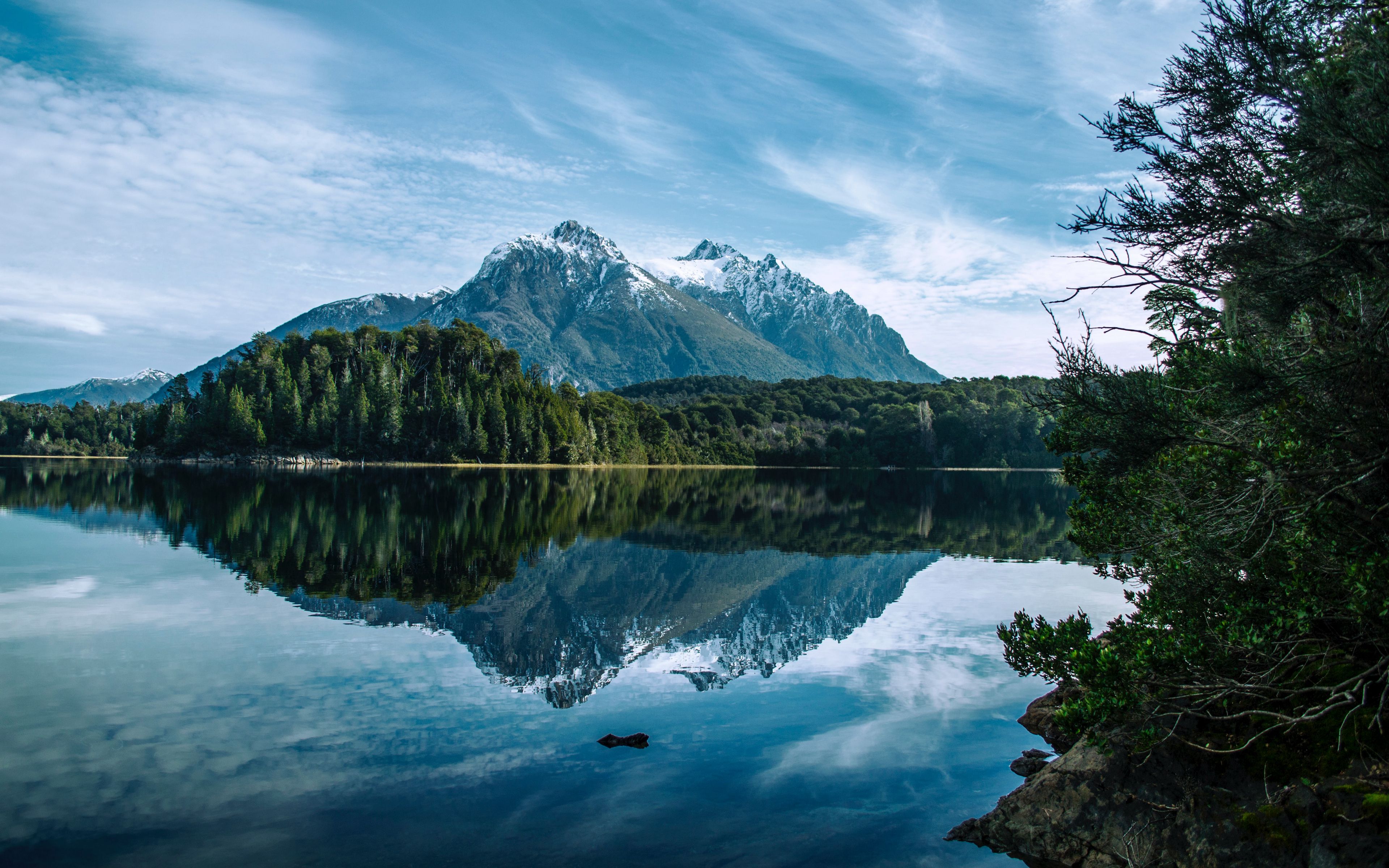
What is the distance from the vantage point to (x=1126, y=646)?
1041 cm

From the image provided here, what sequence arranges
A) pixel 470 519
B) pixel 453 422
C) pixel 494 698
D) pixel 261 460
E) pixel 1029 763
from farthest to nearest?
pixel 453 422
pixel 261 460
pixel 470 519
pixel 494 698
pixel 1029 763

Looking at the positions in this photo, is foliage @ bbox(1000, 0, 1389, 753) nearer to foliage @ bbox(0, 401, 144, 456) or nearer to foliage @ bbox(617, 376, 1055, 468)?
foliage @ bbox(617, 376, 1055, 468)

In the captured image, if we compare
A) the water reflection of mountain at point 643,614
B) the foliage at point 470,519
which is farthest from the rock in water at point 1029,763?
the foliage at point 470,519

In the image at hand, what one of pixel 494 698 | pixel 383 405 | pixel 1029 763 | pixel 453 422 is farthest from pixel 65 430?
pixel 1029 763

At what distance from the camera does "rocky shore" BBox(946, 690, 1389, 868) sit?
738 centimetres

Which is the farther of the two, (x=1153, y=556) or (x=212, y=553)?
(x=212, y=553)

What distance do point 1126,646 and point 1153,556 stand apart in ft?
5.65

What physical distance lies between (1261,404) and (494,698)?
1247 centimetres

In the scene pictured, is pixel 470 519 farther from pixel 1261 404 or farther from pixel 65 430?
pixel 65 430

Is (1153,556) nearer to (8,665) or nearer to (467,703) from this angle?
(467,703)

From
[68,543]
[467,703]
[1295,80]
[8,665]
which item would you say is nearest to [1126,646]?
[1295,80]

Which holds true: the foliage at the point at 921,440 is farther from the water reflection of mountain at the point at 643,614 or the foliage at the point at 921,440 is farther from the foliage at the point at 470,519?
the water reflection of mountain at the point at 643,614

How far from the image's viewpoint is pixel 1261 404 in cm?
804

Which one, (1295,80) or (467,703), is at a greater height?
(1295,80)
